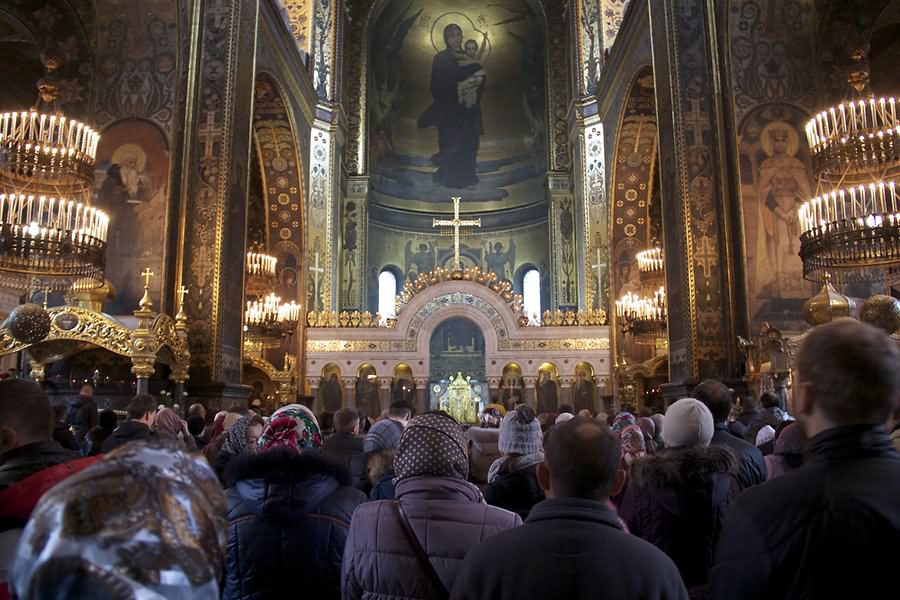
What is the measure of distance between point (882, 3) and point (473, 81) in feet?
73.3

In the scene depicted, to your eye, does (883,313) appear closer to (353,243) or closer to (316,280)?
(316,280)

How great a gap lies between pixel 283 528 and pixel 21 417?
1004 millimetres

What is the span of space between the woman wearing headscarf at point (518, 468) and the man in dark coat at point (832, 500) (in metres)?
2.58

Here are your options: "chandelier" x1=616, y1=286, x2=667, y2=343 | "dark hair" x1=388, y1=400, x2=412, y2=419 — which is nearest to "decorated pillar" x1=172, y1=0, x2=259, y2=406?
"dark hair" x1=388, y1=400, x2=412, y2=419

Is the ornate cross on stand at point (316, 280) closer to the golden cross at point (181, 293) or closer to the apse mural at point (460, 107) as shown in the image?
the golden cross at point (181, 293)

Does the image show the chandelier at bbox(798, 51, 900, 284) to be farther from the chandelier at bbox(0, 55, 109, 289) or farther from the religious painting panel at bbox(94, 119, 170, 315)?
the religious painting panel at bbox(94, 119, 170, 315)

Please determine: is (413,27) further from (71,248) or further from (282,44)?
(71,248)

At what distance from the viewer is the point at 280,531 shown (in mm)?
2828

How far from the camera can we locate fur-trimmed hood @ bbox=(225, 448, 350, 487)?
2.78 meters

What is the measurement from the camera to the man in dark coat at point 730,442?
3.79m

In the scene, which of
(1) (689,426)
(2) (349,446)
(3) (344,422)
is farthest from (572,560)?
(3) (344,422)

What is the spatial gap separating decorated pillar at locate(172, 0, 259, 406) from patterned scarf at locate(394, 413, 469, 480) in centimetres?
1020

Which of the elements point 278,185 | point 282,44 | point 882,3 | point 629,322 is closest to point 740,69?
point 882,3

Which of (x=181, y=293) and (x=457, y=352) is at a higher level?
(x=181, y=293)
